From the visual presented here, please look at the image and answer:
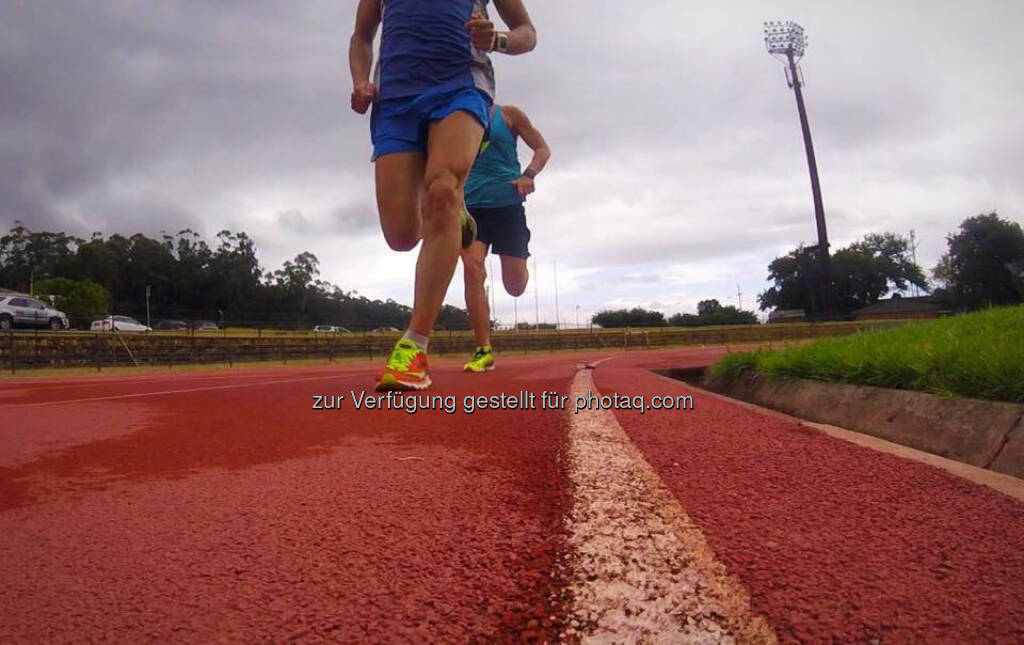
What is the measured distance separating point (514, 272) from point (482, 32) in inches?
106

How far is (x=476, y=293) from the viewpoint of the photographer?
4.59 meters

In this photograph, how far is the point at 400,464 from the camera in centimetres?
125

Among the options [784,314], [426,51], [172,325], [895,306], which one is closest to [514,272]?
[426,51]

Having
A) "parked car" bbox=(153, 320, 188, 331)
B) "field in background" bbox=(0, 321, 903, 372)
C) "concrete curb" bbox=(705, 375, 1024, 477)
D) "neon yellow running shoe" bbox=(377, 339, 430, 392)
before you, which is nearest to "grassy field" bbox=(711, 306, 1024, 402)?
"concrete curb" bbox=(705, 375, 1024, 477)

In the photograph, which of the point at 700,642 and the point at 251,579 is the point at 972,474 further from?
the point at 251,579

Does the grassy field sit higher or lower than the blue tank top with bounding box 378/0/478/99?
Answer: lower

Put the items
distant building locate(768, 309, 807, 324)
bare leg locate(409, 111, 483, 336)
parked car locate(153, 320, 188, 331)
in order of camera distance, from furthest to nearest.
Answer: distant building locate(768, 309, 807, 324) → parked car locate(153, 320, 188, 331) → bare leg locate(409, 111, 483, 336)

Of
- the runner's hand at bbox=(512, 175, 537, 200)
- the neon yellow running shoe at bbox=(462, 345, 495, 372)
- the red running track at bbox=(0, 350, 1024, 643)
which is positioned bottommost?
the red running track at bbox=(0, 350, 1024, 643)

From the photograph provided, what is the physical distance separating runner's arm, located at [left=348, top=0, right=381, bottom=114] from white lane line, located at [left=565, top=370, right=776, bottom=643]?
267 cm

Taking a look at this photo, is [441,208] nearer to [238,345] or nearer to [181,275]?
[238,345]

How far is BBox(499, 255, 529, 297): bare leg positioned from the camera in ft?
16.5

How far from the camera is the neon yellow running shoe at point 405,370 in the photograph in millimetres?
2479

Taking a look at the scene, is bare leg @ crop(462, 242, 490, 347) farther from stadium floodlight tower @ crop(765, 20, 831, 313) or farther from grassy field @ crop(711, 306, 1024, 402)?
stadium floodlight tower @ crop(765, 20, 831, 313)

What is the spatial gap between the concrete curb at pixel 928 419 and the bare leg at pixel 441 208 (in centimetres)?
202
